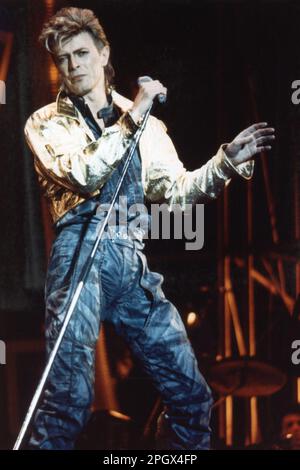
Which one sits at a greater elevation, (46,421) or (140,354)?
(140,354)

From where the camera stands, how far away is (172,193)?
3.44m

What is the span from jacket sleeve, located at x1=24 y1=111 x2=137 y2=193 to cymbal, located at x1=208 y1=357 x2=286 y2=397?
3.27ft

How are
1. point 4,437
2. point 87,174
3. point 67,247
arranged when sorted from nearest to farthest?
point 87,174
point 67,247
point 4,437

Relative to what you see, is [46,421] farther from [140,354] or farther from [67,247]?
[67,247]

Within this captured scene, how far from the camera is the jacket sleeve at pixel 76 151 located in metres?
3.02

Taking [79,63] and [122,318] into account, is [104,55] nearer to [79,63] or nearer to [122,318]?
[79,63]

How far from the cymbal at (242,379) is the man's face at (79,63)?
136 centimetres

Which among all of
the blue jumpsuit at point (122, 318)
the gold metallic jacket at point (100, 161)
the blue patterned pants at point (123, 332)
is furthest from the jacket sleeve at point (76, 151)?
the blue patterned pants at point (123, 332)

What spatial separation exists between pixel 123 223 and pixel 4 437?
114 centimetres

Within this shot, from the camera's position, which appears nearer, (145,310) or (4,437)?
(145,310)

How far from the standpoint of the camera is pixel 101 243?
10.8 ft

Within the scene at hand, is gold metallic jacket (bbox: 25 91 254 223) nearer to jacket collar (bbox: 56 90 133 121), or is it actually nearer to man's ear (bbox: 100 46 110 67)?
jacket collar (bbox: 56 90 133 121)
